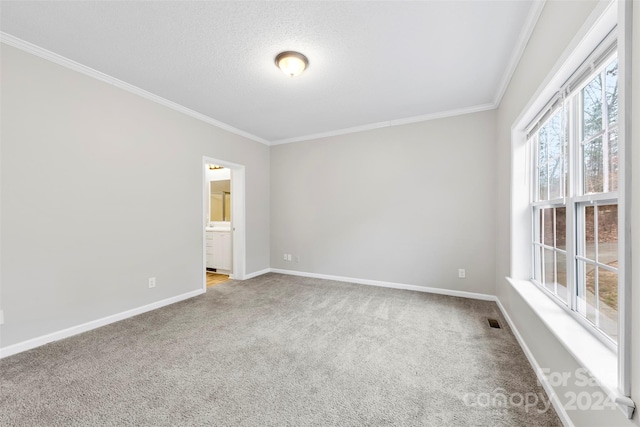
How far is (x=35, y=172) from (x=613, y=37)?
4046 millimetres

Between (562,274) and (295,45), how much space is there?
281cm

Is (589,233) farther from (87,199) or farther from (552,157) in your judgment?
(87,199)

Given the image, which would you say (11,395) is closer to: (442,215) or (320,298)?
(320,298)

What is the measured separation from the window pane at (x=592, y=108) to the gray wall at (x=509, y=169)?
26 cm

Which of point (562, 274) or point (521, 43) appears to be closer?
point (562, 274)

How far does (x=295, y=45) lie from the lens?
2230 millimetres

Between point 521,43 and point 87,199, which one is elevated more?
point 521,43

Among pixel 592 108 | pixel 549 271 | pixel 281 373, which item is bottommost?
pixel 281 373

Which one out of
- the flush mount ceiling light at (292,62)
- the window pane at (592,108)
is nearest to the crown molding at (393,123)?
the flush mount ceiling light at (292,62)

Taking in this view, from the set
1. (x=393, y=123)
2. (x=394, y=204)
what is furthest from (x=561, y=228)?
(x=393, y=123)

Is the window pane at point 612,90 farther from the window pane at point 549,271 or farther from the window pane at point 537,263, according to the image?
the window pane at point 537,263

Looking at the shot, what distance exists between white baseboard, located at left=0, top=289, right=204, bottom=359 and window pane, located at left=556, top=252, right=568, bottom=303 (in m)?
4.10

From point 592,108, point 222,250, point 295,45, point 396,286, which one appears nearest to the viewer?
point 592,108

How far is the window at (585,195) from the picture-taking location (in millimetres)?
1297
